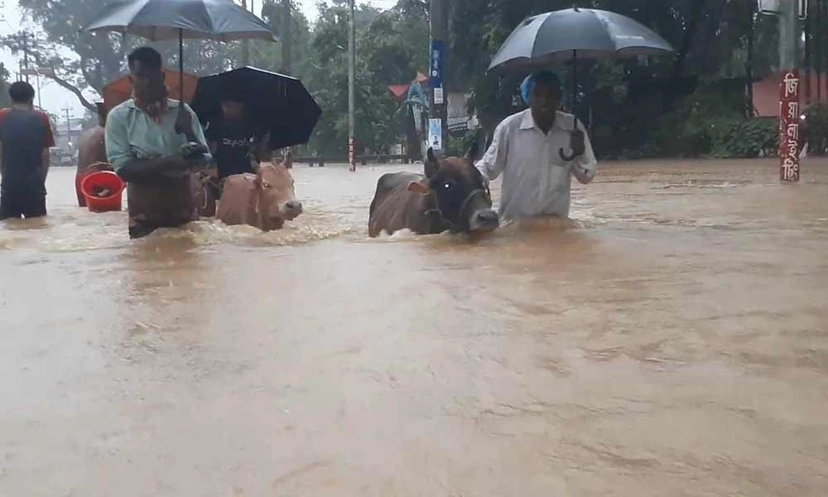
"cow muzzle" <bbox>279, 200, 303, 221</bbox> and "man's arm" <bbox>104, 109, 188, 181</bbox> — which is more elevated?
"man's arm" <bbox>104, 109, 188, 181</bbox>

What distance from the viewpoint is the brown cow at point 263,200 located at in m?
9.33

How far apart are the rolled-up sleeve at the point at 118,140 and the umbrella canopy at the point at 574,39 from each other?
3454 millimetres

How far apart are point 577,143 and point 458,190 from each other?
1048mm

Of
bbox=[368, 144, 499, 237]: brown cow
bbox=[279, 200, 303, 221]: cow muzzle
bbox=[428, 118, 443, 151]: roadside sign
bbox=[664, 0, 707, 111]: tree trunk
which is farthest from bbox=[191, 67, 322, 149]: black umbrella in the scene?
bbox=[664, 0, 707, 111]: tree trunk

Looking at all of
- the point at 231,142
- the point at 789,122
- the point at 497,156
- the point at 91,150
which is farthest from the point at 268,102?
the point at 789,122

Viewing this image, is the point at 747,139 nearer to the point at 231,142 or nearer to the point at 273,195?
the point at 231,142

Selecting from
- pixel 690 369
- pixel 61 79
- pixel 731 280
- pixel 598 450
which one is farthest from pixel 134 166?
pixel 61 79

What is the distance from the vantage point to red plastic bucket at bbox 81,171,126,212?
12281 millimetres

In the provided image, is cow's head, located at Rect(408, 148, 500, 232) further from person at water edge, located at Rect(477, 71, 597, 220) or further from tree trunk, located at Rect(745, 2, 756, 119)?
tree trunk, located at Rect(745, 2, 756, 119)

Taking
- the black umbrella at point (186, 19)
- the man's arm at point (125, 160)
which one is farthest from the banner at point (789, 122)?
the man's arm at point (125, 160)

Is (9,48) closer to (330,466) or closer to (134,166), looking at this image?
(134,166)

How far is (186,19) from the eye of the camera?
9.45m

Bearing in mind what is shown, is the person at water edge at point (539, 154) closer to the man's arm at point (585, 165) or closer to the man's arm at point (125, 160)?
the man's arm at point (585, 165)

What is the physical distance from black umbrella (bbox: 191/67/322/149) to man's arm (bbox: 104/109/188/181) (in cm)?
236
